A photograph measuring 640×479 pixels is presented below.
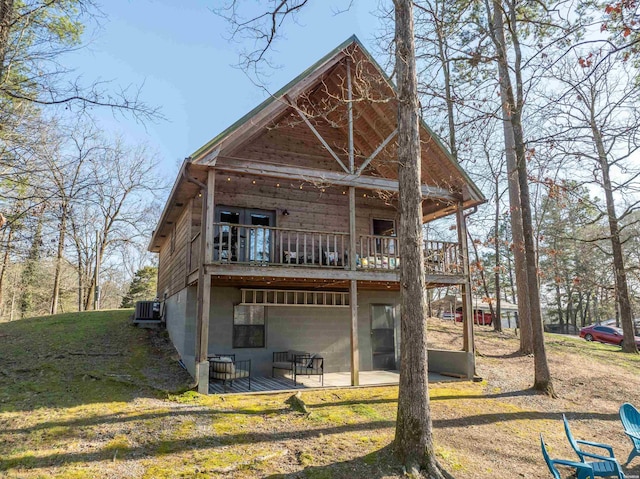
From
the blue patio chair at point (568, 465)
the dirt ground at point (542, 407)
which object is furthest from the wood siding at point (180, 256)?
the blue patio chair at point (568, 465)

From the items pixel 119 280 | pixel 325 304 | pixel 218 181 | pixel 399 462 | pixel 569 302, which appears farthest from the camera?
pixel 569 302

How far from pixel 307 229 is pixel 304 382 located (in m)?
4.11

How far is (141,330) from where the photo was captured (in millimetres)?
14617

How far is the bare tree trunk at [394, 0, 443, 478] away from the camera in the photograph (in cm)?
541

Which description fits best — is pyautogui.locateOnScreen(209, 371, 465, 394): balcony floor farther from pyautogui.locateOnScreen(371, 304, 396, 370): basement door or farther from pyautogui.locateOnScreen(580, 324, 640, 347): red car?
pyautogui.locateOnScreen(580, 324, 640, 347): red car

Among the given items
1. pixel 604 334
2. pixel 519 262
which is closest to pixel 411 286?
pixel 519 262

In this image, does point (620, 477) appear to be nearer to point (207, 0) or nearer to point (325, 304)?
point (325, 304)

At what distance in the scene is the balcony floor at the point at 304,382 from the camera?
30.0ft

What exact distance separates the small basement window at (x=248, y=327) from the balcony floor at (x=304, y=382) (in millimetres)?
969

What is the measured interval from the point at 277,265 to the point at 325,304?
334cm

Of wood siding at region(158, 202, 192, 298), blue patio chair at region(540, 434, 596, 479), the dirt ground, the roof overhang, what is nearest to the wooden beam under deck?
wood siding at region(158, 202, 192, 298)

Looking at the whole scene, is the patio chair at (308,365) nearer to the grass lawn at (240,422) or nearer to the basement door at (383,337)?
the grass lawn at (240,422)

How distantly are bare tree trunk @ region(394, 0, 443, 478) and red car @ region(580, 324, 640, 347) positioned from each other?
24.1m

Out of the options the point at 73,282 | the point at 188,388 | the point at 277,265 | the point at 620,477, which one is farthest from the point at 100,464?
the point at 73,282
